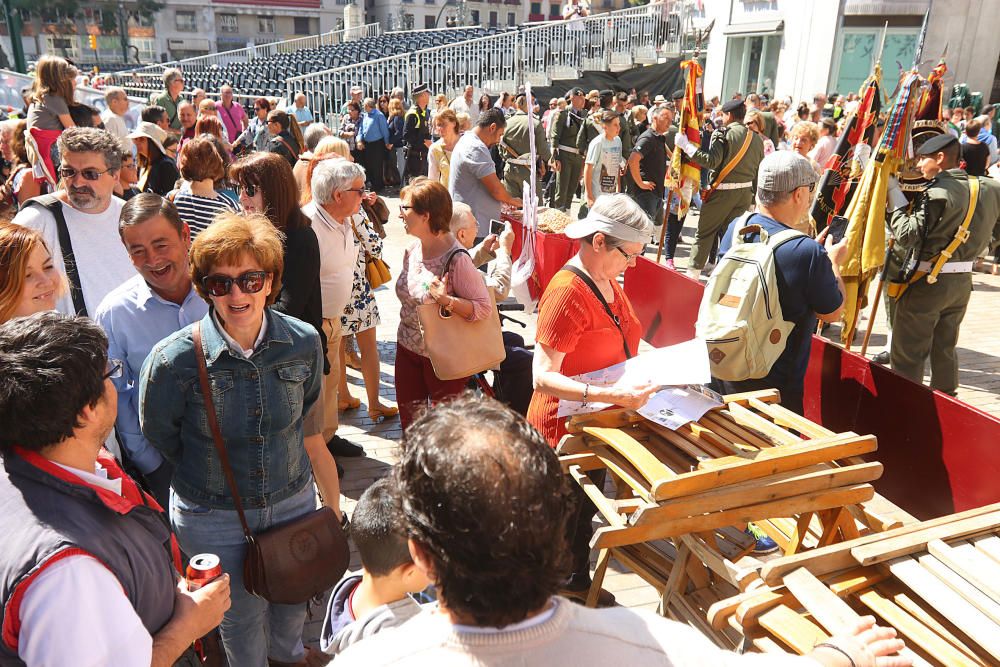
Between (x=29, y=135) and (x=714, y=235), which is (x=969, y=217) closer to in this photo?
(x=714, y=235)

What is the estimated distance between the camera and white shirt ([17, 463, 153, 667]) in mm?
1353

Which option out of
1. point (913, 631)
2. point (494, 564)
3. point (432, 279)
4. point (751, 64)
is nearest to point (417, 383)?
point (432, 279)

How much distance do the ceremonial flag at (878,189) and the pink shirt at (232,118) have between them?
10.3m

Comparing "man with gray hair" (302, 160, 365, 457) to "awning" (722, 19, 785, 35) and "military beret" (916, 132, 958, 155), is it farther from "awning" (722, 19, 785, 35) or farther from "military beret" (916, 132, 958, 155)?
"awning" (722, 19, 785, 35)

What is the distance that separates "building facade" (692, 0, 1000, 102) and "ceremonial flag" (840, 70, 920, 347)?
18807 mm

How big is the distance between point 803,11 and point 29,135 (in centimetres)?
2454

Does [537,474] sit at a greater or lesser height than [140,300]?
greater

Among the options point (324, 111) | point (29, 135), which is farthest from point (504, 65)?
point (29, 135)

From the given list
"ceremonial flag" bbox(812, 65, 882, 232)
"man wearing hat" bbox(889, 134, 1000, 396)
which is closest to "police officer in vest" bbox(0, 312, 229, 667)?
"man wearing hat" bbox(889, 134, 1000, 396)

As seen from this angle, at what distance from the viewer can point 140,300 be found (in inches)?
103

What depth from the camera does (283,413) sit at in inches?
93.9

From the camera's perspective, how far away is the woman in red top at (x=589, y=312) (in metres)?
2.65

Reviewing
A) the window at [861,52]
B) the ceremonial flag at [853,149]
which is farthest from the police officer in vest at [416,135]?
the window at [861,52]

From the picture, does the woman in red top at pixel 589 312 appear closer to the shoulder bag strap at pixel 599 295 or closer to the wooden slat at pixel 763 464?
the shoulder bag strap at pixel 599 295
